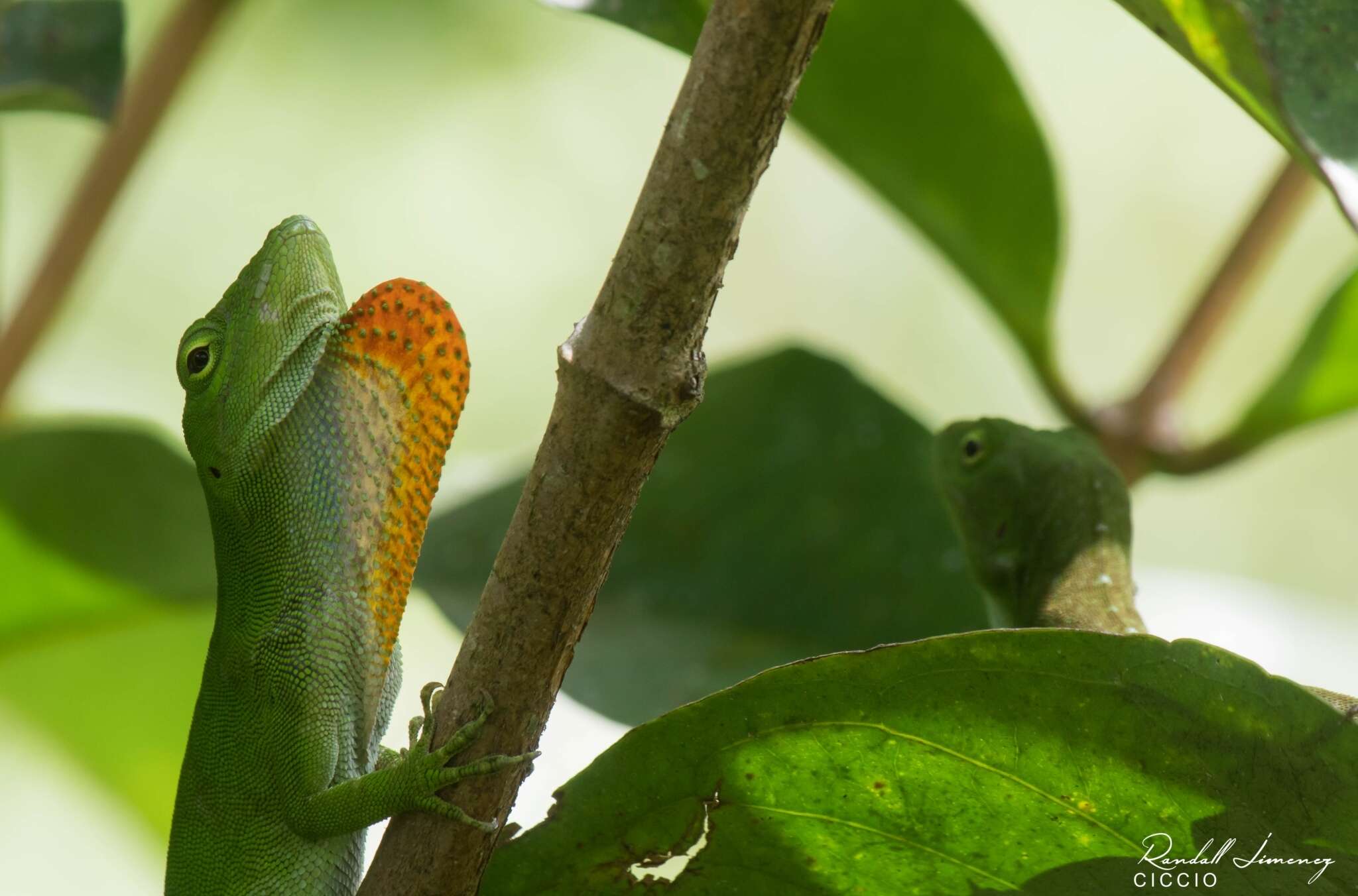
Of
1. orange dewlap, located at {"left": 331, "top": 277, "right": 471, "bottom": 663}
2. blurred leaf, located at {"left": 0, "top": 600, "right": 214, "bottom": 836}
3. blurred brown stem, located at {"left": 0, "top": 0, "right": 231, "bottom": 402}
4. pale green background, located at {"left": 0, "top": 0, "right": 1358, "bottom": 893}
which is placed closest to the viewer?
orange dewlap, located at {"left": 331, "top": 277, "right": 471, "bottom": 663}

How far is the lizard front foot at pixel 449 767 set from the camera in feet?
3.41

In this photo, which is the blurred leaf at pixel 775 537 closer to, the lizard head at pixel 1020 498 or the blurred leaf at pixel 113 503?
the lizard head at pixel 1020 498

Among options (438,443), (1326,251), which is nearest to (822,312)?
(1326,251)

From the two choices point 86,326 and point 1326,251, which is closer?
point 86,326

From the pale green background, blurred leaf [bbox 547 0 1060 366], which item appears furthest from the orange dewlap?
the pale green background

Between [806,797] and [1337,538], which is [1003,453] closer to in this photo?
[806,797]

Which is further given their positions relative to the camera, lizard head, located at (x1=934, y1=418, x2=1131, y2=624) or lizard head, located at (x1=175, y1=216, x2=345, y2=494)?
lizard head, located at (x1=934, y1=418, x2=1131, y2=624)

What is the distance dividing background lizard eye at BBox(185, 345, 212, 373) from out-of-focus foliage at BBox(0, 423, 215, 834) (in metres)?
0.56

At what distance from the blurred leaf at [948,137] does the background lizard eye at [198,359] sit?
804 millimetres

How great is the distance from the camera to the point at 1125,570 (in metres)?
1.82

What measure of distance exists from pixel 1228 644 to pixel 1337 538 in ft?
8.50

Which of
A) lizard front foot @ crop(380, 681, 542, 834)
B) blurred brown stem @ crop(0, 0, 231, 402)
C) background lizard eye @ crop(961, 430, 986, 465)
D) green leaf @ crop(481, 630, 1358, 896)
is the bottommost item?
green leaf @ crop(481, 630, 1358, 896)

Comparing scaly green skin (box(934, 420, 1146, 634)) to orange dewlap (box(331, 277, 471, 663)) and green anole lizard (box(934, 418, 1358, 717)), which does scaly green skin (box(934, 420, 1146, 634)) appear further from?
orange dewlap (box(331, 277, 471, 663))

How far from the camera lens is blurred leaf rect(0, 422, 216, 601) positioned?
190cm
